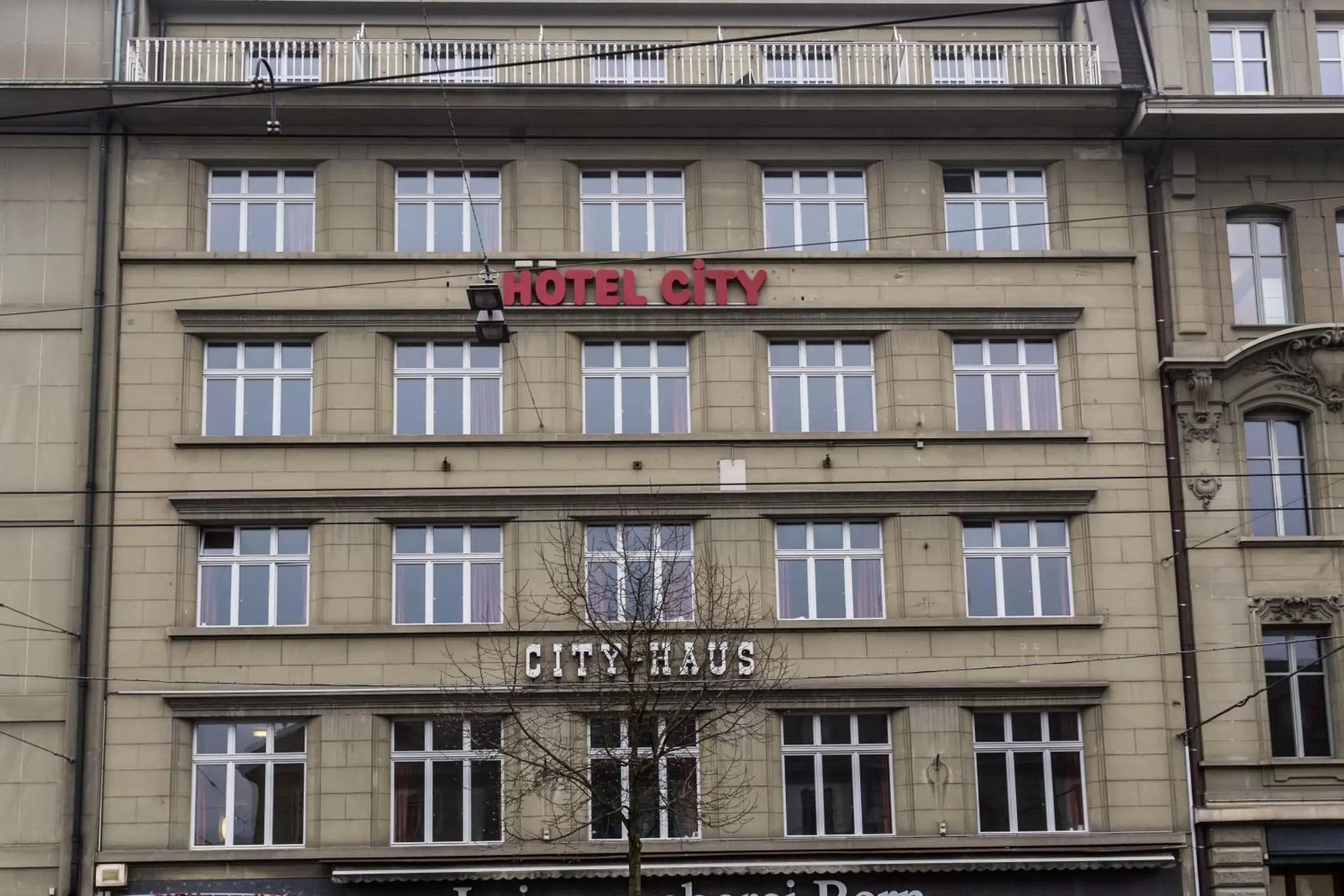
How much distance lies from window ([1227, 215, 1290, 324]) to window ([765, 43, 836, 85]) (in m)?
7.04

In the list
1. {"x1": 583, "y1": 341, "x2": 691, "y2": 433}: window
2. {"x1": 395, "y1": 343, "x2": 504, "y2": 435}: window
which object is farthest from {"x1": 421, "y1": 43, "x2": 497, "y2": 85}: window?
{"x1": 583, "y1": 341, "x2": 691, "y2": 433}: window

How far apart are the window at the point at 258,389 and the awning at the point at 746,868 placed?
688 cm

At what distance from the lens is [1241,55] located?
29953mm

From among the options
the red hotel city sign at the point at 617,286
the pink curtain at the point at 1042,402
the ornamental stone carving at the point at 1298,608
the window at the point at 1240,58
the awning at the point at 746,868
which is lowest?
the awning at the point at 746,868

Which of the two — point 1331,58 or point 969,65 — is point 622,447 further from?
point 1331,58

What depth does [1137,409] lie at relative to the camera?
28.4m

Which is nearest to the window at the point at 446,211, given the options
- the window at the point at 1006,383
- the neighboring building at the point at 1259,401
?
the window at the point at 1006,383

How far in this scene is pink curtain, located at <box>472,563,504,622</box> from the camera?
27.5 m

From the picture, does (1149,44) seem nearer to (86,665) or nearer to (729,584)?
(729,584)

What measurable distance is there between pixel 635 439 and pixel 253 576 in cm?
614

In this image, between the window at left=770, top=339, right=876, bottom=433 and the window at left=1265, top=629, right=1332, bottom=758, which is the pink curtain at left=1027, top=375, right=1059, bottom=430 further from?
the window at left=1265, top=629, right=1332, bottom=758

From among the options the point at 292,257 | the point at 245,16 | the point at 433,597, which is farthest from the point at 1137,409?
the point at 245,16

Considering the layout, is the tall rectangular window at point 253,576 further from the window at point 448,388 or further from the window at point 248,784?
the window at point 448,388

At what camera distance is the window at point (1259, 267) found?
95.9 feet
